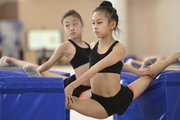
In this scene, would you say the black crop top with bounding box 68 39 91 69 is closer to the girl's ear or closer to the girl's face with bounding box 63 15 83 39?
the girl's face with bounding box 63 15 83 39

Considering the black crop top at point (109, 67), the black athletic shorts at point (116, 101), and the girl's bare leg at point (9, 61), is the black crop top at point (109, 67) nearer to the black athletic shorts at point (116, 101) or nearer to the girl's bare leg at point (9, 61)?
the black athletic shorts at point (116, 101)

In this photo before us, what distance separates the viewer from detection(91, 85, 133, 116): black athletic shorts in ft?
7.75

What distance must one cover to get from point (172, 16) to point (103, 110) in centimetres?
1117

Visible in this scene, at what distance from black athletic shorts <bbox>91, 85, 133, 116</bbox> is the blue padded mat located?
24cm

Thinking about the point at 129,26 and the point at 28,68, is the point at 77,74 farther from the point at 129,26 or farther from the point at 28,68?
the point at 129,26

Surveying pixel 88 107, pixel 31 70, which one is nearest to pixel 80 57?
pixel 31 70

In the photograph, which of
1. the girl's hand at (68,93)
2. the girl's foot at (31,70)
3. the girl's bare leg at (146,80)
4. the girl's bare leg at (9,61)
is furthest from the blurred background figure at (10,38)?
the girl's hand at (68,93)

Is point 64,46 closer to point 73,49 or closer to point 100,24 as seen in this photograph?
point 73,49

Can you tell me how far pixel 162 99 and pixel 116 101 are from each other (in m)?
0.37

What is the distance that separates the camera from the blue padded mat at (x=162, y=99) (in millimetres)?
2455

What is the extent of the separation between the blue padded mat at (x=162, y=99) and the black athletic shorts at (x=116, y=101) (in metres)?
0.24

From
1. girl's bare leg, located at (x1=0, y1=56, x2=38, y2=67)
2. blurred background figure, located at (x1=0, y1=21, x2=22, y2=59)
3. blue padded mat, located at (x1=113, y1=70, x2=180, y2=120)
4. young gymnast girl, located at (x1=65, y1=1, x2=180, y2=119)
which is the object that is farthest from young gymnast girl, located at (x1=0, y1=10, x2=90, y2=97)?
blurred background figure, located at (x1=0, y1=21, x2=22, y2=59)

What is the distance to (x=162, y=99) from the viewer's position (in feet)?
8.17

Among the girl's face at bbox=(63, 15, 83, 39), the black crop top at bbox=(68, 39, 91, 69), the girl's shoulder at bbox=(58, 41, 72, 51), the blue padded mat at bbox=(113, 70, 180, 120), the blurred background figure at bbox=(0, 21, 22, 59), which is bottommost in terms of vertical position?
the blurred background figure at bbox=(0, 21, 22, 59)
